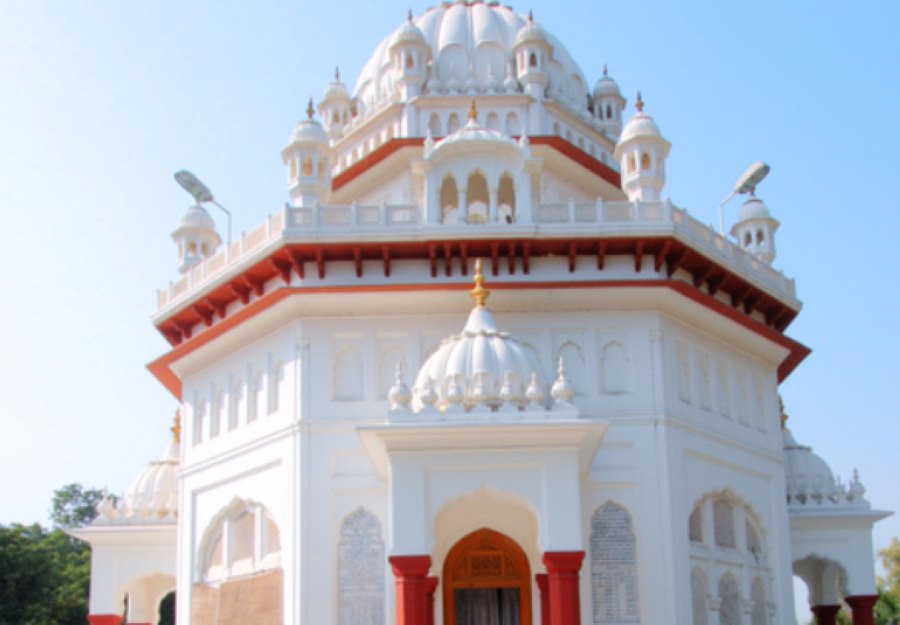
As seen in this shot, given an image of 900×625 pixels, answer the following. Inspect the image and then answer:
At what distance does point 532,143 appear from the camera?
28062 mm

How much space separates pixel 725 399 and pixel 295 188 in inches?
372

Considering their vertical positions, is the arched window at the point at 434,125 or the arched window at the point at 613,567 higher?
the arched window at the point at 434,125

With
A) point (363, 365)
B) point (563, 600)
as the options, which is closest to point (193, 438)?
point (363, 365)

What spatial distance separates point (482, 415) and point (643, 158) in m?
8.63

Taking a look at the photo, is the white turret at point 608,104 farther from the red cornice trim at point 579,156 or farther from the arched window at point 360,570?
the arched window at point 360,570

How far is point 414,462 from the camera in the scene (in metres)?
18.3

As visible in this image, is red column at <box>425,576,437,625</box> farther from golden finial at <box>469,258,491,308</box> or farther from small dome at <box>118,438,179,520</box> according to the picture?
small dome at <box>118,438,179,520</box>

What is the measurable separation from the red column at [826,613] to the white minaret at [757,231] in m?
8.13

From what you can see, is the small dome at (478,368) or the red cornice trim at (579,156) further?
the red cornice trim at (579,156)

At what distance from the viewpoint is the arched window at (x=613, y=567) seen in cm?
2156

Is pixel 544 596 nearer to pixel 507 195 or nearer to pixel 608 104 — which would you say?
pixel 507 195

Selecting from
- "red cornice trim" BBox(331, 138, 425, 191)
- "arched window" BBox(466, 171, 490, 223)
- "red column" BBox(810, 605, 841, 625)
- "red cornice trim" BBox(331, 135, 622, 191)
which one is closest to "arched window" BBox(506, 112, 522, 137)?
"red cornice trim" BBox(331, 135, 622, 191)

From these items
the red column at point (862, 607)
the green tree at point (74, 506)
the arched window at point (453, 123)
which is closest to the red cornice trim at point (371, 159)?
the arched window at point (453, 123)

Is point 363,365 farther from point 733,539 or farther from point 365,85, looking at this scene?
point 365,85
